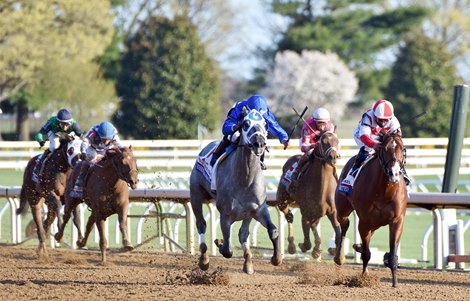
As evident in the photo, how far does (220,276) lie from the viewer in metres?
10.1

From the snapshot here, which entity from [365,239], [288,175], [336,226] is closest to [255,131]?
[365,239]

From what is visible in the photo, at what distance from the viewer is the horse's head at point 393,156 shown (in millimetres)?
9703

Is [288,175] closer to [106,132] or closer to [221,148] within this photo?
[106,132]

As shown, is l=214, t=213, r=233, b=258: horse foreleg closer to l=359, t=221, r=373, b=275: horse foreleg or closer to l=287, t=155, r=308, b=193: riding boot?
l=359, t=221, r=373, b=275: horse foreleg

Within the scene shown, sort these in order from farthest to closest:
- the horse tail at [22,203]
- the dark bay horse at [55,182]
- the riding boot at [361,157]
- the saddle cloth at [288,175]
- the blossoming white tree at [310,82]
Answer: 1. the blossoming white tree at [310,82]
2. the horse tail at [22,203]
3. the dark bay horse at [55,182]
4. the saddle cloth at [288,175]
5. the riding boot at [361,157]

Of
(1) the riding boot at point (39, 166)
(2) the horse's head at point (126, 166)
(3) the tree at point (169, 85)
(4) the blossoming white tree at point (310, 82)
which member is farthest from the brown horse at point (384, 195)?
(4) the blossoming white tree at point (310, 82)

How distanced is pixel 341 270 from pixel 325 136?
5.03ft

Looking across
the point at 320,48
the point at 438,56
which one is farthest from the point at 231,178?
the point at 320,48

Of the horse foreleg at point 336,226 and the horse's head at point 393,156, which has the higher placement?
the horse's head at point 393,156

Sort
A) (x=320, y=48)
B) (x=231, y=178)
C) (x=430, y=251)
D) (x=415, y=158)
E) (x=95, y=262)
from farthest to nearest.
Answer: (x=320, y=48) → (x=415, y=158) → (x=430, y=251) → (x=95, y=262) → (x=231, y=178)

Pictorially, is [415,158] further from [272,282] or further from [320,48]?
[320,48]

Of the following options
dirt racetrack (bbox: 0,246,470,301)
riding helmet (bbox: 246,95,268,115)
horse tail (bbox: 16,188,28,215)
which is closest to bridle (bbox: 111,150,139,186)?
dirt racetrack (bbox: 0,246,470,301)

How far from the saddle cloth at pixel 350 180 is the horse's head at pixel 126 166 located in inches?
99.1

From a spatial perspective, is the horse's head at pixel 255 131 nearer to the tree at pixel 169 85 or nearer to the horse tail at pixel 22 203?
the horse tail at pixel 22 203
